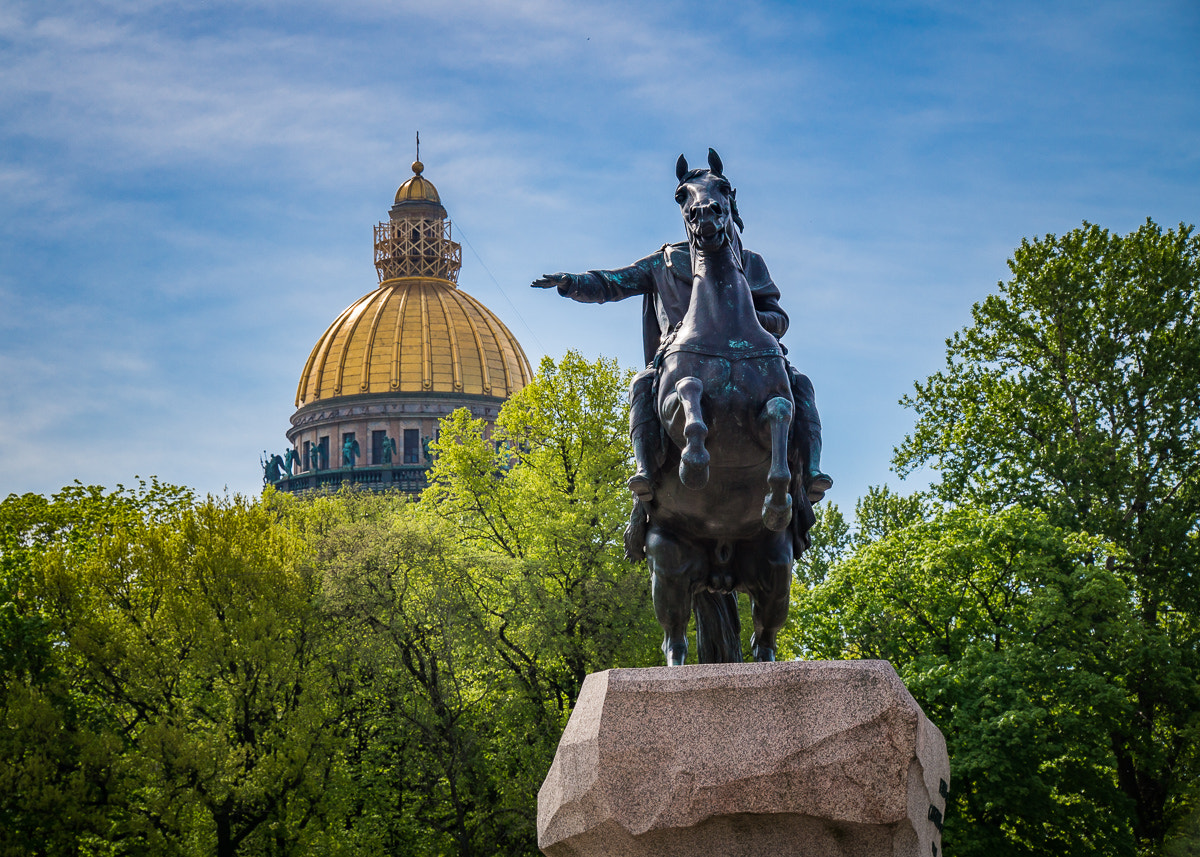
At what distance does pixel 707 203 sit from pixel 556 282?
1.65 meters

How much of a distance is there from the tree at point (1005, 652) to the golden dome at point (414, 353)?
6350cm

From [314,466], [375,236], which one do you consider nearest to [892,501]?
[314,466]

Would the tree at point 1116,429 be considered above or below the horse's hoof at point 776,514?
above

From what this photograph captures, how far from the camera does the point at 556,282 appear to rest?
11.1 meters

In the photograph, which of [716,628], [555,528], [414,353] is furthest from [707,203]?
[414,353]

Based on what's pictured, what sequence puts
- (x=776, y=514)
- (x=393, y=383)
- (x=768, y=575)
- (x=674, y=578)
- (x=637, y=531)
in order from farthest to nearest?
(x=393, y=383) < (x=637, y=531) < (x=768, y=575) < (x=674, y=578) < (x=776, y=514)

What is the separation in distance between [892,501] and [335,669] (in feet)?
62.9

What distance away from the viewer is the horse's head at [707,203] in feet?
32.6

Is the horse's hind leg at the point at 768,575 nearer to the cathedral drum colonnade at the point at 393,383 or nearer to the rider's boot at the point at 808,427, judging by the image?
the rider's boot at the point at 808,427

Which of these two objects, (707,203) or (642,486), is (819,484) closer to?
(642,486)

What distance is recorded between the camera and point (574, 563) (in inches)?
1209

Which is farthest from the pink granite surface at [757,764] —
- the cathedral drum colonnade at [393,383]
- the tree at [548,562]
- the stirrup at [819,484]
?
the cathedral drum colonnade at [393,383]

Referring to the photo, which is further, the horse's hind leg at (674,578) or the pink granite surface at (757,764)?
the horse's hind leg at (674,578)

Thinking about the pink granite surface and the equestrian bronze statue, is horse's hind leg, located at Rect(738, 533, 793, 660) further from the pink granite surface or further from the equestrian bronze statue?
the pink granite surface
